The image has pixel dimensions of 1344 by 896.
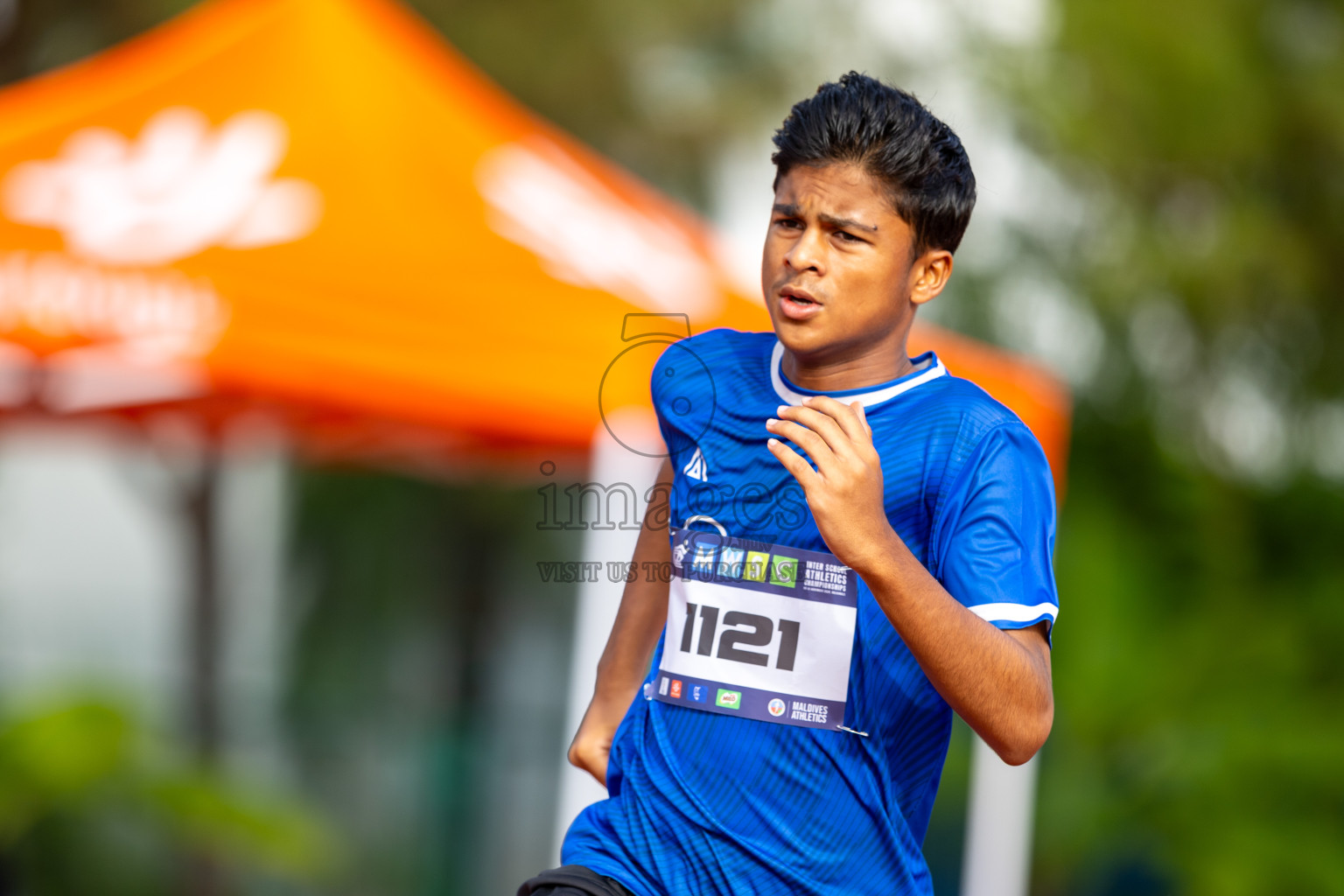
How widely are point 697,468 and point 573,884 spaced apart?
49 centimetres

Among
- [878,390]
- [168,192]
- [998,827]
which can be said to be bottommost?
[998,827]

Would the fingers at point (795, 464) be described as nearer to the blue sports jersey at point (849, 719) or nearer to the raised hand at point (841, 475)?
the raised hand at point (841, 475)

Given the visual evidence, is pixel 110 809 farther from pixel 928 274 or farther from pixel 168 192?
pixel 928 274

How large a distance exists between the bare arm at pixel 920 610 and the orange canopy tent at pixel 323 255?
7.95 feet

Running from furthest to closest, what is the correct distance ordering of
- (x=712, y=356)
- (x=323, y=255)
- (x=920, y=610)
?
(x=323, y=255) → (x=712, y=356) → (x=920, y=610)

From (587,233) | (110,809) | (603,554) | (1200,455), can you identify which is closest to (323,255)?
(587,233)

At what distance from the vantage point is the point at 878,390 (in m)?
1.55

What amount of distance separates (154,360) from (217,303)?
225 mm

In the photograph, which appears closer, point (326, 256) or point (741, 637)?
point (741, 637)

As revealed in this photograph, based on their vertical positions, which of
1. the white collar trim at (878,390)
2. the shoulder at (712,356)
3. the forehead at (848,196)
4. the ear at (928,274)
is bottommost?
the white collar trim at (878,390)

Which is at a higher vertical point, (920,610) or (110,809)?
(920,610)

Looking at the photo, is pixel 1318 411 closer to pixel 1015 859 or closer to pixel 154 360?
pixel 1015 859

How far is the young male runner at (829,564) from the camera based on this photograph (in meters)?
1.45

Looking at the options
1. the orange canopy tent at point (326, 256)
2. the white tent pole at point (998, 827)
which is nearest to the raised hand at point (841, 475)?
the orange canopy tent at point (326, 256)
